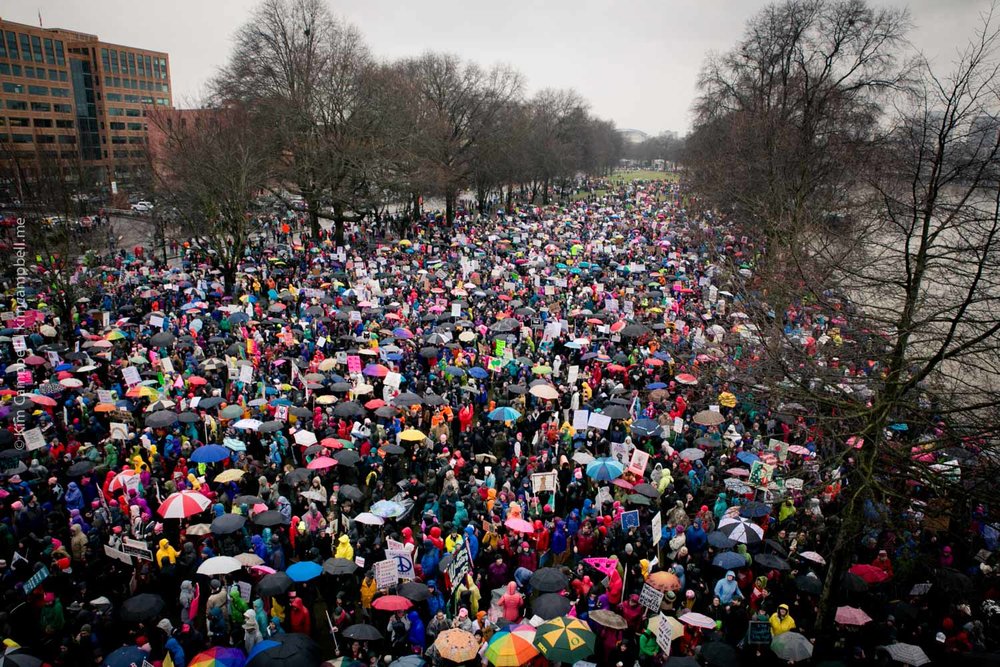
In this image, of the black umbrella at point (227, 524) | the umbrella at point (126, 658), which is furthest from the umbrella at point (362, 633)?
the black umbrella at point (227, 524)

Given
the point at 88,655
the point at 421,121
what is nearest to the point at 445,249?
the point at 421,121

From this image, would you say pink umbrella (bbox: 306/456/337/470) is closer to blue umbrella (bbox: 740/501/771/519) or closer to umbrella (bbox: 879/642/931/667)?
blue umbrella (bbox: 740/501/771/519)

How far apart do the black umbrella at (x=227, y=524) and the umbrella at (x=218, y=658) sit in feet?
7.81

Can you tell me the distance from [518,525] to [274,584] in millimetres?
3822

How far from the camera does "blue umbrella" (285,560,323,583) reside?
29.0 ft

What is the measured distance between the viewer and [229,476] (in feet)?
38.2

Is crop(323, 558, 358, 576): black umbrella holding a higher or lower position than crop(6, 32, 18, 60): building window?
lower

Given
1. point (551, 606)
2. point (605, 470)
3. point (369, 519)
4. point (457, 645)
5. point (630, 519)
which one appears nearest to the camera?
point (457, 645)

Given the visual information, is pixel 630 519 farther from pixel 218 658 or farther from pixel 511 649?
pixel 218 658

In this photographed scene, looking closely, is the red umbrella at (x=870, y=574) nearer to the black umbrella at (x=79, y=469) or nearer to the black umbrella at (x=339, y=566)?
the black umbrella at (x=339, y=566)

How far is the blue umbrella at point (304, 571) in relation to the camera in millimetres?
8852

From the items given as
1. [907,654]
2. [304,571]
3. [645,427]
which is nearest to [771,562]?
[907,654]

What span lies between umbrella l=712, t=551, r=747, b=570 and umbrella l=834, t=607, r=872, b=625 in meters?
1.42

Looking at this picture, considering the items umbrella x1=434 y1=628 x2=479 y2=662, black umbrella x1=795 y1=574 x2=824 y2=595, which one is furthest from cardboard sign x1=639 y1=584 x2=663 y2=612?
black umbrella x1=795 y1=574 x2=824 y2=595
